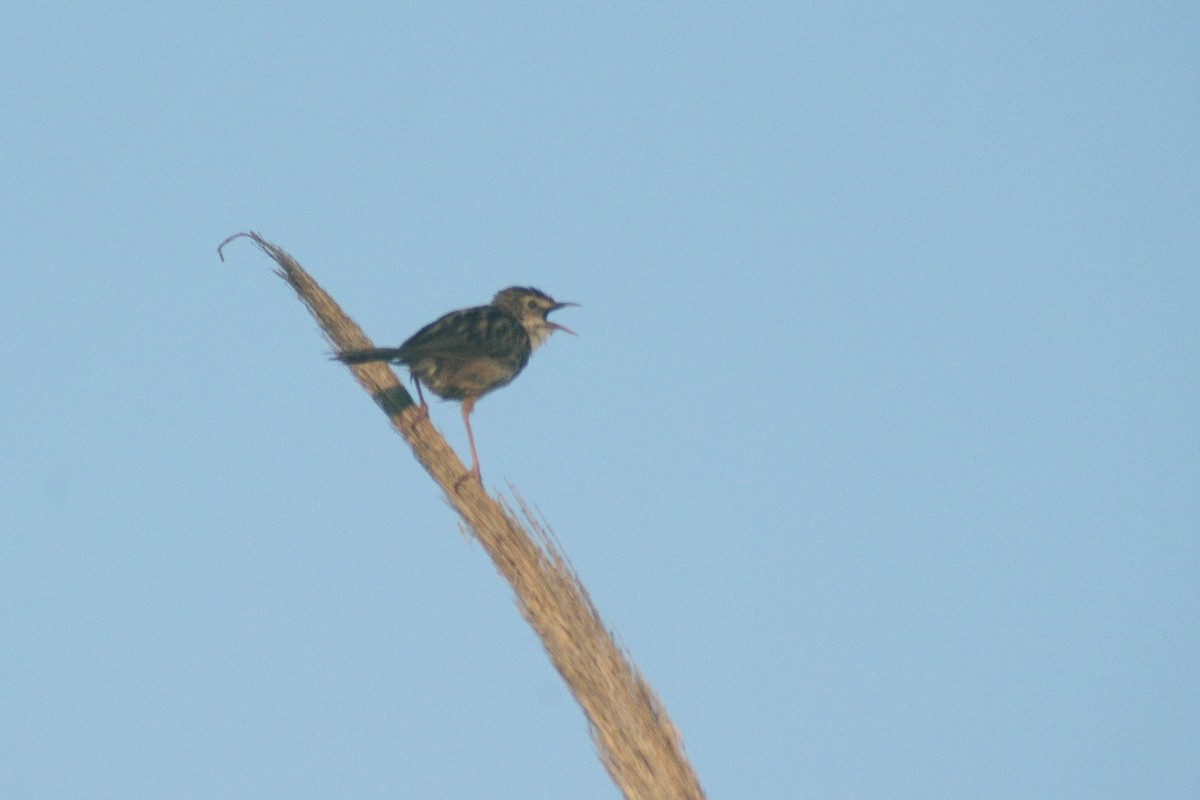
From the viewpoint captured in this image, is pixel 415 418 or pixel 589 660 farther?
pixel 415 418

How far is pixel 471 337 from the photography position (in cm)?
898

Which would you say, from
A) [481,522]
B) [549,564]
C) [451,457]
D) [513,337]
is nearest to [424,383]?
[513,337]

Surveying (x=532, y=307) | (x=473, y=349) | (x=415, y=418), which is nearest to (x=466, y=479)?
(x=415, y=418)

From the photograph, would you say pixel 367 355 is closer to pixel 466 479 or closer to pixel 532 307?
pixel 466 479

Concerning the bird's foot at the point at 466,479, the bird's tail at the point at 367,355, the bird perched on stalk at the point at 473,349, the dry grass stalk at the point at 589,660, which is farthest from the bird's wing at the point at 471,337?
the dry grass stalk at the point at 589,660

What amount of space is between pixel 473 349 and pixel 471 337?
84 mm

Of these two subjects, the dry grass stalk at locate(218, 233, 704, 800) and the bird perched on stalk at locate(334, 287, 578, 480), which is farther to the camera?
the bird perched on stalk at locate(334, 287, 578, 480)

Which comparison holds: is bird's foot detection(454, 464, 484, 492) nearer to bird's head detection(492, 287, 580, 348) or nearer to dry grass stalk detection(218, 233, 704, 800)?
dry grass stalk detection(218, 233, 704, 800)

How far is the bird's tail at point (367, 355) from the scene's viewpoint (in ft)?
23.0

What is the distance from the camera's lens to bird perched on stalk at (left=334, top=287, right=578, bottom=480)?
8344mm

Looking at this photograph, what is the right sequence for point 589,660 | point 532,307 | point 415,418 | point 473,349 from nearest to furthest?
point 589,660
point 415,418
point 473,349
point 532,307

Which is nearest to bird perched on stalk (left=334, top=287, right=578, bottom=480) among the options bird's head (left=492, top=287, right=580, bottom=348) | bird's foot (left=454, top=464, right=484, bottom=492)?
bird's head (left=492, top=287, right=580, bottom=348)

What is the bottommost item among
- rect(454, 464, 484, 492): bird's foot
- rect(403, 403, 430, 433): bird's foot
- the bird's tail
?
rect(454, 464, 484, 492): bird's foot

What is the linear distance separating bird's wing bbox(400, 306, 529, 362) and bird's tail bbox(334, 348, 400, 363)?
0.38m
